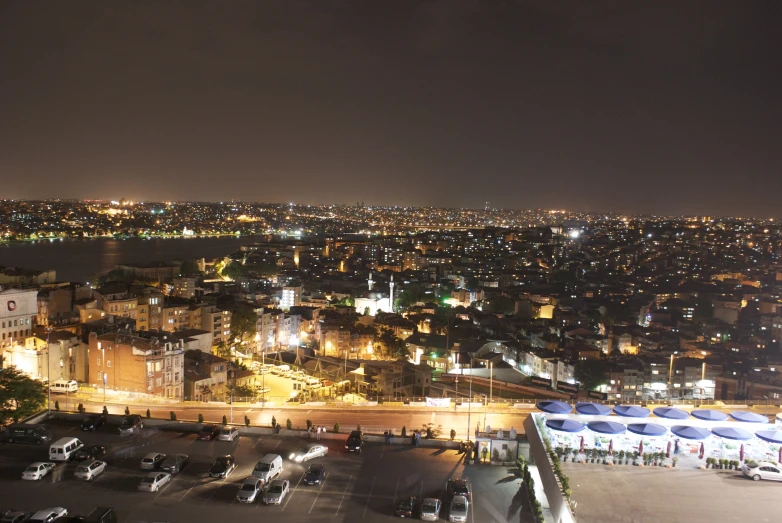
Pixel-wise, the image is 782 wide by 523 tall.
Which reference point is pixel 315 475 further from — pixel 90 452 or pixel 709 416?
pixel 709 416

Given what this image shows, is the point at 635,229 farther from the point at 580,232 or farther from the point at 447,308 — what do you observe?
the point at 447,308

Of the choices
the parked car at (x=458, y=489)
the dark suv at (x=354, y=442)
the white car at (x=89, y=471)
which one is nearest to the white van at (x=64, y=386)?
the white car at (x=89, y=471)

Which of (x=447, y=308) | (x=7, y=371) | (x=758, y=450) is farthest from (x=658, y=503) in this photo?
(x=447, y=308)

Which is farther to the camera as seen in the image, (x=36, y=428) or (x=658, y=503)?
(x=36, y=428)

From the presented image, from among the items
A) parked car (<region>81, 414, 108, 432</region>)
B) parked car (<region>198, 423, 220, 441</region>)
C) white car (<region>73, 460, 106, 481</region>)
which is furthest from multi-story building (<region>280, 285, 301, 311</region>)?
white car (<region>73, 460, 106, 481</region>)

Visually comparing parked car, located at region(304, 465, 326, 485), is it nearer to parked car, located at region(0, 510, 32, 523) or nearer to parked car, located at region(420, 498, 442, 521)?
parked car, located at region(420, 498, 442, 521)
